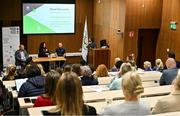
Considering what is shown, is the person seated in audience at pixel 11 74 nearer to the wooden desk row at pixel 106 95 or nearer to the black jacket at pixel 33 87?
the black jacket at pixel 33 87

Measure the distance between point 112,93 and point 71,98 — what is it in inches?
75.2

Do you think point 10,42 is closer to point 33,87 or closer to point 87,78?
point 87,78

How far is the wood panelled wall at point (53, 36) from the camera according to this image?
40.8ft

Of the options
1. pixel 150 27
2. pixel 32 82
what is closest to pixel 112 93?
pixel 32 82

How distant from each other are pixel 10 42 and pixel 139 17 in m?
4.96

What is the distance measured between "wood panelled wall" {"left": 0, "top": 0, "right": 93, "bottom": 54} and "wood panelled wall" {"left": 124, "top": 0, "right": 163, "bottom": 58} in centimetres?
334

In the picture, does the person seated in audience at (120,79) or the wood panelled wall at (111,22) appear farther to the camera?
the wood panelled wall at (111,22)

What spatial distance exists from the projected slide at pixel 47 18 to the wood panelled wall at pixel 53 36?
389 millimetres

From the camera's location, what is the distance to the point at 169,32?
10.6 metres

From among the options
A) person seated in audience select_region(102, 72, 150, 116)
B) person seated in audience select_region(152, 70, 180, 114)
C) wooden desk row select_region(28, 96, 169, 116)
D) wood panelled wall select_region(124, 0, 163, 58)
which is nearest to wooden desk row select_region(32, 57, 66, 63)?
wood panelled wall select_region(124, 0, 163, 58)

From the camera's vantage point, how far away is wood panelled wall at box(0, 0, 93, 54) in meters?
12.4

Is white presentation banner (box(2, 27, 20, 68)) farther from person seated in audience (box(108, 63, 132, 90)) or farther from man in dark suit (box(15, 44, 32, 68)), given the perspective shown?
person seated in audience (box(108, 63, 132, 90))

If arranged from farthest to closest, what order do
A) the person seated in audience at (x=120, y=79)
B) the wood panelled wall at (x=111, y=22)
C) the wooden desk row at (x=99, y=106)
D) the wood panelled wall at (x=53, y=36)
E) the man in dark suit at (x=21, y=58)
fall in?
1. the wood panelled wall at (x=53, y=36)
2. the wood panelled wall at (x=111, y=22)
3. the man in dark suit at (x=21, y=58)
4. the person seated in audience at (x=120, y=79)
5. the wooden desk row at (x=99, y=106)

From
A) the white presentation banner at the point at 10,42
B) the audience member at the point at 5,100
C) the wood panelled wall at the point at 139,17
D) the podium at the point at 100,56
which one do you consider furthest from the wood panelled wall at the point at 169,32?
the audience member at the point at 5,100
